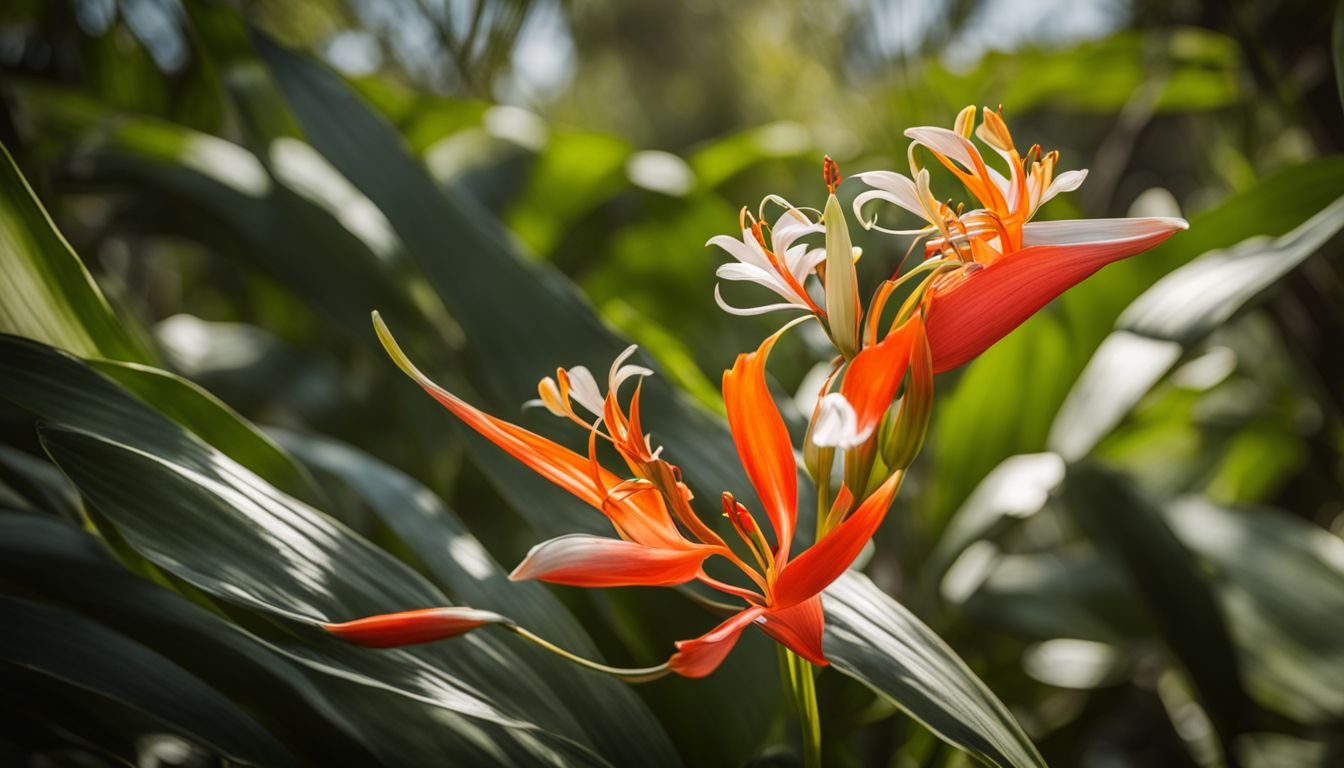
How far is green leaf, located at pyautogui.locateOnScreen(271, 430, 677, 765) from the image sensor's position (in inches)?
13.4

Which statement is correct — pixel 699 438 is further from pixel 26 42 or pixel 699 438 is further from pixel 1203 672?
pixel 26 42

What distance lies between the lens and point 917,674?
27 cm

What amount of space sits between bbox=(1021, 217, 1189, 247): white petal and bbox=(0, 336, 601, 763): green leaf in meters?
0.19

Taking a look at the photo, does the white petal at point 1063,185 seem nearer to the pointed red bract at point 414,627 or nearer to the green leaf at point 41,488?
the pointed red bract at point 414,627

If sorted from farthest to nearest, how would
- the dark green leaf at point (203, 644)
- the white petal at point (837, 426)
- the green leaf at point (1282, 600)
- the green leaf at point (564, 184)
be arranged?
the green leaf at point (564, 184) → the green leaf at point (1282, 600) → the dark green leaf at point (203, 644) → the white petal at point (837, 426)

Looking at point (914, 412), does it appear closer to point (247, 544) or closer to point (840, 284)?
point (840, 284)

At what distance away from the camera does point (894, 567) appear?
2.09 feet

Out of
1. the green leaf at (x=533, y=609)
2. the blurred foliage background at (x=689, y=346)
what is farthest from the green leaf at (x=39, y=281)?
the green leaf at (x=533, y=609)

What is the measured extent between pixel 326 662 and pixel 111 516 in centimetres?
7

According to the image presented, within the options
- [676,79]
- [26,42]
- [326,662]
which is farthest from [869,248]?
[676,79]

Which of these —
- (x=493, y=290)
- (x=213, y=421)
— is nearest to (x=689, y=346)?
(x=493, y=290)

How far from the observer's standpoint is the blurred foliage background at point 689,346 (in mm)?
376

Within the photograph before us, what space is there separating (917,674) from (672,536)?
0.28 ft

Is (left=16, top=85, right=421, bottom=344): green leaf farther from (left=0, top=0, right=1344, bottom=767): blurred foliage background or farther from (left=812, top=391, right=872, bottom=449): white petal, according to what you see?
(left=812, top=391, right=872, bottom=449): white petal
